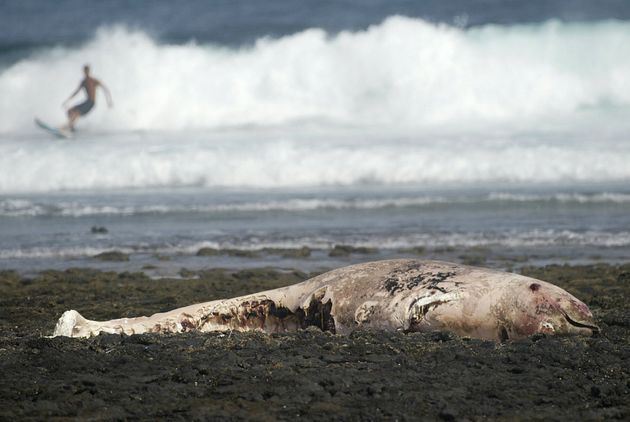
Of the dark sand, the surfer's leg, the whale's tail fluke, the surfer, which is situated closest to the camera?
the dark sand

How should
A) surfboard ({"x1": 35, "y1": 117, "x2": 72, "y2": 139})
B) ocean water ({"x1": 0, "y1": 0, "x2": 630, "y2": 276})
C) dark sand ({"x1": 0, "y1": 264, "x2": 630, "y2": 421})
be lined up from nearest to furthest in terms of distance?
dark sand ({"x1": 0, "y1": 264, "x2": 630, "y2": 421}), ocean water ({"x1": 0, "y1": 0, "x2": 630, "y2": 276}), surfboard ({"x1": 35, "y1": 117, "x2": 72, "y2": 139})

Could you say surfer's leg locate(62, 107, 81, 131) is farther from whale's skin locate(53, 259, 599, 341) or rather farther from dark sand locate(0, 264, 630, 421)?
→ whale's skin locate(53, 259, 599, 341)

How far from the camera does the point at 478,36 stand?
34.2m

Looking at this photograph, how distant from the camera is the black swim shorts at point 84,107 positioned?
3232 cm

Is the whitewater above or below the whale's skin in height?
above

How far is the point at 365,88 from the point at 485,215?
566 inches

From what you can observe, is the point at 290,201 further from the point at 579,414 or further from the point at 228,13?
the point at 579,414

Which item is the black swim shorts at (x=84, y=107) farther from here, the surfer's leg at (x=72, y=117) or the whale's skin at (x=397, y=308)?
the whale's skin at (x=397, y=308)

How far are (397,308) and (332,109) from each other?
25.1 meters

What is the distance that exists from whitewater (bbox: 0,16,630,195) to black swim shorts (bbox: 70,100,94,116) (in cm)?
35

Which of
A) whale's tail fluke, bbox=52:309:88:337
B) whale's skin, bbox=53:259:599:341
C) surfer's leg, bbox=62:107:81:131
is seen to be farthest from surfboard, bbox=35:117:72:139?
whale's tail fluke, bbox=52:309:88:337

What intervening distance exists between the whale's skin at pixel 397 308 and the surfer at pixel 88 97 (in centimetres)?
2497

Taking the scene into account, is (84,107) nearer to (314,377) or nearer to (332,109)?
(332,109)

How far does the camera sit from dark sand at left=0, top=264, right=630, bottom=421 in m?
5.20
